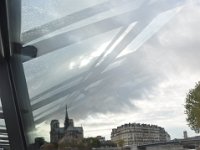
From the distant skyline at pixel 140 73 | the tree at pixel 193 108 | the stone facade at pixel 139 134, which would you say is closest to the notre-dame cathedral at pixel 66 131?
the distant skyline at pixel 140 73

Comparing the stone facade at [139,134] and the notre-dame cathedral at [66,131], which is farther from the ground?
the notre-dame cathedral at [66,131]

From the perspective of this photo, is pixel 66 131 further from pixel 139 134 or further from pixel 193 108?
pixel 193 108

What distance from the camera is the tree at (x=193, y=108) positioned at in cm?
354

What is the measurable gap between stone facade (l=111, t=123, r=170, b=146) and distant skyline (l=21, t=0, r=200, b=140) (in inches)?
2.4

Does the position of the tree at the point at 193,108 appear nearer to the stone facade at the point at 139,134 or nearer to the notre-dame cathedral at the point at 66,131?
the stone facade at the point at 139,134

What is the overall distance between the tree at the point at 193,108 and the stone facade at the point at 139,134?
0.25 meters

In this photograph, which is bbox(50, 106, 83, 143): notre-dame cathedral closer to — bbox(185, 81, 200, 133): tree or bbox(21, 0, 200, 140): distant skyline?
bbox(21, 0, 200, 140): distant skyline

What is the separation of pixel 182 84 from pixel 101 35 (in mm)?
829

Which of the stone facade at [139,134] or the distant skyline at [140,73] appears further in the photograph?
the stone facade at [139,134]

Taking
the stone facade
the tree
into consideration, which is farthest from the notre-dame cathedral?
the tree

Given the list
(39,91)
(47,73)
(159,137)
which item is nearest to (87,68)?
(47,73)

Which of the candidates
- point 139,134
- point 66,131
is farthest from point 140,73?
point 66,131

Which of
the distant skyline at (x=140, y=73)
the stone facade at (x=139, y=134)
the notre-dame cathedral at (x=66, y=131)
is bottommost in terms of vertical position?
the stone facade at (x=139, y=134)

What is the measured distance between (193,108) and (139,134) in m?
0.52
